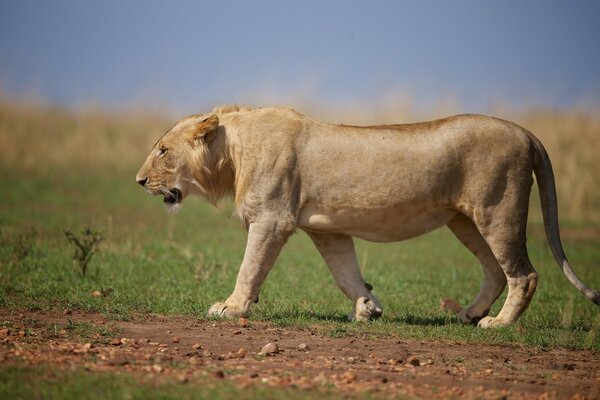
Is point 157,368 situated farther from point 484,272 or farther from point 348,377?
point 484,272

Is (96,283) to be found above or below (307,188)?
below

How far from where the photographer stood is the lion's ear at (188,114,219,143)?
8477 mm

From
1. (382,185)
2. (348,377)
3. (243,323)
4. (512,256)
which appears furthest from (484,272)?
(348,377)

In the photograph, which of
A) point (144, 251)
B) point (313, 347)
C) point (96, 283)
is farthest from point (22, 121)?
point (313, 347)

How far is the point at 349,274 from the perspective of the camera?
8578 millimetres

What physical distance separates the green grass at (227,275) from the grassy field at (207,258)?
21 mm

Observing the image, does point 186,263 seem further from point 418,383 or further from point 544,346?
point 418,383

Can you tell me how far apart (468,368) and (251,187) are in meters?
2.54

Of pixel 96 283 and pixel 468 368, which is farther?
pixel 96 283

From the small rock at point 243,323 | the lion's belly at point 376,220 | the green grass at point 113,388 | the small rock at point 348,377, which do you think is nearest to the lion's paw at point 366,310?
the lion's belly at point 376,220

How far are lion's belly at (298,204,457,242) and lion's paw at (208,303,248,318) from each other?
0.88m

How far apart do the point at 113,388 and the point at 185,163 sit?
132 inches

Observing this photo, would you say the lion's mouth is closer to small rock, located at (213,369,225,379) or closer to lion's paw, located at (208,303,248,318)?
lion's paw, located at (208,303,248,318)

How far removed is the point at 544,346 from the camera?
24.6ft
